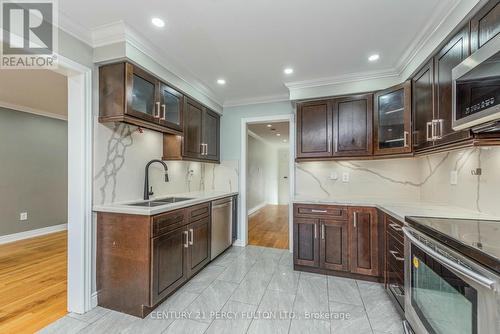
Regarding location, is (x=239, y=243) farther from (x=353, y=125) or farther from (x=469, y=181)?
(x=469, y=181)

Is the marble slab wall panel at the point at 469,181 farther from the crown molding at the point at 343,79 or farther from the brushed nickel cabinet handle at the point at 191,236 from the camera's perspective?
the brushed nickel cabinet handle at the point at 191,236

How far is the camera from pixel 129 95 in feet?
6.81

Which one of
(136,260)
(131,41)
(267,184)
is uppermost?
(131,41)

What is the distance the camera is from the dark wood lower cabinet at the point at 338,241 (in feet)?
8.27

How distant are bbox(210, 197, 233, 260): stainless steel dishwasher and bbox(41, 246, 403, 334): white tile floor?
450mm

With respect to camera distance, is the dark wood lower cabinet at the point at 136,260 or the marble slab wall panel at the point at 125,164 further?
the marble slab wall panel at the point at 125,164

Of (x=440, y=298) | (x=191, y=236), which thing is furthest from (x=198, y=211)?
(x=440, y=298)

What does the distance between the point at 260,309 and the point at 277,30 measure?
2.50 meters

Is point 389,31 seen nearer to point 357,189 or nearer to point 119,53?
point 357,189

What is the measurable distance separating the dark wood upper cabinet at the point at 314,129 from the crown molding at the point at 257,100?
22.9 inches

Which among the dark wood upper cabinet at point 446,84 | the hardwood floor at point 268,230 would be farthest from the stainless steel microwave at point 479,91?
the hardwood floor at point 268,230

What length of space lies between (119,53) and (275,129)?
4.30 m

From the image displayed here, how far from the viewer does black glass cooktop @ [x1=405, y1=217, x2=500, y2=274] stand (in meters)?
0.89

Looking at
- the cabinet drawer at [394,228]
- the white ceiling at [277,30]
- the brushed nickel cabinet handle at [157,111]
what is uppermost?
the white ceiling at [277,30]
